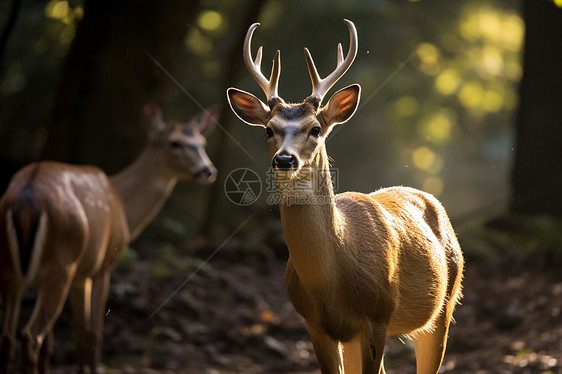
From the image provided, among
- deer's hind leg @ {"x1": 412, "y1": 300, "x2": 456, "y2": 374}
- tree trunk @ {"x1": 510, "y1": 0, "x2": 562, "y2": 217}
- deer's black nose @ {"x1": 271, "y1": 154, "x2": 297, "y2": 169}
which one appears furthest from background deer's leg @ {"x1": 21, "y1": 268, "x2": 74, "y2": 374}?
tree trunk @ {"x1": 510, "y1": 0, "x2": 562, "y2": 217}

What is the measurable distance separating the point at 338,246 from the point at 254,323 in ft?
17.8

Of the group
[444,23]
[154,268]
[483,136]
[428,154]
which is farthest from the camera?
[428,154]

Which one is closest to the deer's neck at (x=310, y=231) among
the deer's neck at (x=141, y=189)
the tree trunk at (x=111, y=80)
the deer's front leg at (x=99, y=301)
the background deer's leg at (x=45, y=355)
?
the background deer's leg at (x=45, y=355)

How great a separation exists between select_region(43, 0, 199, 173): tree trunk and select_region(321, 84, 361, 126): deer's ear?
640 centimetres

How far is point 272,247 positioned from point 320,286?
856 cm

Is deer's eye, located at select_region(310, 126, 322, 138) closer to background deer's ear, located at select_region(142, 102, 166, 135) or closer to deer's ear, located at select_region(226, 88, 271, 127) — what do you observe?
deer's ear, located at select_region(226, 88, 271, 127)

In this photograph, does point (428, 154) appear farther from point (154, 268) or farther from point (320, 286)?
point (320, 286)

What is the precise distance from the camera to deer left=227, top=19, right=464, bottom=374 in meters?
4.25

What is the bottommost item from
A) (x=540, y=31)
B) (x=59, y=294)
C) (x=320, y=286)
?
(x=59, y=294)

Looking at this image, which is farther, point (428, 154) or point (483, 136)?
point (428, 154)

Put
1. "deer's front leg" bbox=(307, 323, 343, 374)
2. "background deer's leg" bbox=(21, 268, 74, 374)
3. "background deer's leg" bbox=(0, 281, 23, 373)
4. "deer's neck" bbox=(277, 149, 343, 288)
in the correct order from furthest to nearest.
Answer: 1. "background deer's leg" bbox=(21, 268, 74, 374)
2. "background deer's leg" bbox=(0, 281, 23, 373)
3. "deer's front leg" bbox=(307, 323, 343, 374)
4. "deer's neck" bbox=(277, 149, 343, 288)

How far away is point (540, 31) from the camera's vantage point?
12.3m

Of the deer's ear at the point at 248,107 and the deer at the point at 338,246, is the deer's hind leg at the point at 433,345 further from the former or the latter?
the deer's ear at the point at 248,107

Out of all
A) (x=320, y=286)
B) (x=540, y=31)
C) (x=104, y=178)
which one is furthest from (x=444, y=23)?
(x=320, y=286)
